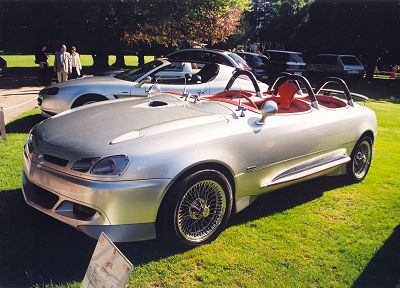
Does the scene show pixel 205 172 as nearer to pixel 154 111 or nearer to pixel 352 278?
pixel 154 111

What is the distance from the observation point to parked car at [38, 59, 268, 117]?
6.95m

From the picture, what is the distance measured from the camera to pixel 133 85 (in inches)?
273

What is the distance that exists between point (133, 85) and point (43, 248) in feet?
13.7

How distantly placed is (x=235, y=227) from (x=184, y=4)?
17.2 m

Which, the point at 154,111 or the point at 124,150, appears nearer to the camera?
the point at 124,150

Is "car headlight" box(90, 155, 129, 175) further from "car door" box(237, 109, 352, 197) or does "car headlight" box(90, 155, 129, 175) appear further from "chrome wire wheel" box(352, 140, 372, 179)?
"chrome wire wheel" box(352, 140, 372, 179)

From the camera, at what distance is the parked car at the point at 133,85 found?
6.95 m

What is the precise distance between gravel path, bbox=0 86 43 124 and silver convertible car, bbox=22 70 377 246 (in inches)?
213

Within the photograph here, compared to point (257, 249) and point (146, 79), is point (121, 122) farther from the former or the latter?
point (146, 79)

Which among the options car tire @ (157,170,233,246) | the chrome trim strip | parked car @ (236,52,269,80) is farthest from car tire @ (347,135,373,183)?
parked car @ (236,52,269,80)

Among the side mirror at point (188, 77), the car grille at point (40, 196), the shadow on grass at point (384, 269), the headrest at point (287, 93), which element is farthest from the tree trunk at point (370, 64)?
the car grille at point (40, 196)

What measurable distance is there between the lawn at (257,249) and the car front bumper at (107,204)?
1.12 feet

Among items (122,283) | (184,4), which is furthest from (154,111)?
(184,4)

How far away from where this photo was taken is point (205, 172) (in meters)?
3.25
